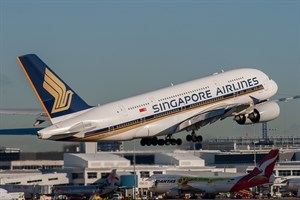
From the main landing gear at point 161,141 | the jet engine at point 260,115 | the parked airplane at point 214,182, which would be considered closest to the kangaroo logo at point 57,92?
the main landing gear at point 161,141

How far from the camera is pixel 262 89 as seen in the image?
84188 millimetres

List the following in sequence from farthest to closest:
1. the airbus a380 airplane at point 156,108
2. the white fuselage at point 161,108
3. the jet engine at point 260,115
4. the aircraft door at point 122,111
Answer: the jet engine at point 260,115 → the aircraft door at point 122,111 → the airbus a380 airplane at point 156,108 → the white fuselage at point 161,108

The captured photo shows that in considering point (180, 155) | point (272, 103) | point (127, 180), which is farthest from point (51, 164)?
point (272, 103)

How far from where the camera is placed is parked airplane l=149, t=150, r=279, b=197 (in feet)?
405

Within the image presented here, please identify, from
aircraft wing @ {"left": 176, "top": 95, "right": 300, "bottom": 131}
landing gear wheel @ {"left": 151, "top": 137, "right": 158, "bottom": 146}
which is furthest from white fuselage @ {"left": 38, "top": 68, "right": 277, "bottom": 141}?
landing gear wheel @ {"left": 151, "top": 137, "right": 158, "bottom": 146}

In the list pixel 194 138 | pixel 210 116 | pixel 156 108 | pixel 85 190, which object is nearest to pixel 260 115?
pixel 194 138

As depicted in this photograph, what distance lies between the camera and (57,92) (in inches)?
2825

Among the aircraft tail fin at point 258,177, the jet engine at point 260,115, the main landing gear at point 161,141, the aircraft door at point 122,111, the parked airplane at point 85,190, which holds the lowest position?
the parked airplane at point 85,190

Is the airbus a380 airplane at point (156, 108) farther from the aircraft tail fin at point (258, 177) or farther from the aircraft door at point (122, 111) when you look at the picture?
the aircraft tail fin at point (258, 177)

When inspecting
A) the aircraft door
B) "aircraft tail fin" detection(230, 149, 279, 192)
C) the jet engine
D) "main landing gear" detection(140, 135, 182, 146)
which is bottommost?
"aircraft tail fin" detection(230, 149, 279, 192)

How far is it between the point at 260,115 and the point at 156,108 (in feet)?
43.3

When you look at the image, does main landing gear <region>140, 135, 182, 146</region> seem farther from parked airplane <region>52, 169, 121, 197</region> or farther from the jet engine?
parked airplane <region>52, 169, 121, 197</region>

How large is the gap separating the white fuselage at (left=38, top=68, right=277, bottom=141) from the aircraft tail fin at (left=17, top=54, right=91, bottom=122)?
2.69 ft

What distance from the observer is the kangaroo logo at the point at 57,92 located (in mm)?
71375
